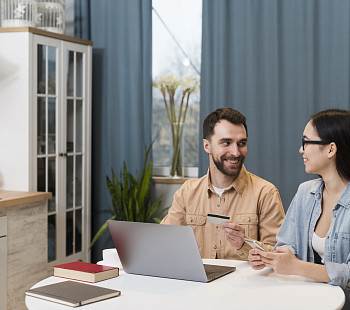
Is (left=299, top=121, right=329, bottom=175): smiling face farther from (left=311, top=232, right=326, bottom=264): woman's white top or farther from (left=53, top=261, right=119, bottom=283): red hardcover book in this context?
(left=53, top=261, right=119, bottom=283): red hardcover book

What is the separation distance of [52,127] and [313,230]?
2154 millimetres

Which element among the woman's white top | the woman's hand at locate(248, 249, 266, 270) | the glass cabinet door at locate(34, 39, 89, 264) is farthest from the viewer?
the glass cabinet door at locate(34, 39, 89, 264)

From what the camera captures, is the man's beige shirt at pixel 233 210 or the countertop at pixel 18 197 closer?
the man's beige shirt at pixel 233 210

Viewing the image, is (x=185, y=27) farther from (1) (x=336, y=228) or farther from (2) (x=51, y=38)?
(1) (x=336, y=228)

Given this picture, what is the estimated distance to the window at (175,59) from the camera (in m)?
4.06

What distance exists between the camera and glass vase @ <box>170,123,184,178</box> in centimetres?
405

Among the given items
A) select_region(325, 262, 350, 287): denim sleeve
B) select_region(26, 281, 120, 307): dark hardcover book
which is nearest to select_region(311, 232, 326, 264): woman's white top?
select_region(325, 262, 350, 287): denim sleeve

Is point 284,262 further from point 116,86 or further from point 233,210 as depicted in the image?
point 116,86

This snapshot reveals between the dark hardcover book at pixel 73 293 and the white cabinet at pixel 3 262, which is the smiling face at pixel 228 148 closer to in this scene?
the dark hardcover book at pixel 73 293

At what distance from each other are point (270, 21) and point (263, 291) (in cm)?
237

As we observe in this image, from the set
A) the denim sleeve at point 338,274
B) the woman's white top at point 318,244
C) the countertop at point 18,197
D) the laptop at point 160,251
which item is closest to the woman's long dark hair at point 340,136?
the woman's white top at point 318,244

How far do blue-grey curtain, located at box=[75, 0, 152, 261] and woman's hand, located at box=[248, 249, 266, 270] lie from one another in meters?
2.19

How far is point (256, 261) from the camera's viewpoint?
6.46 ft

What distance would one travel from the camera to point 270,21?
3650 mm
